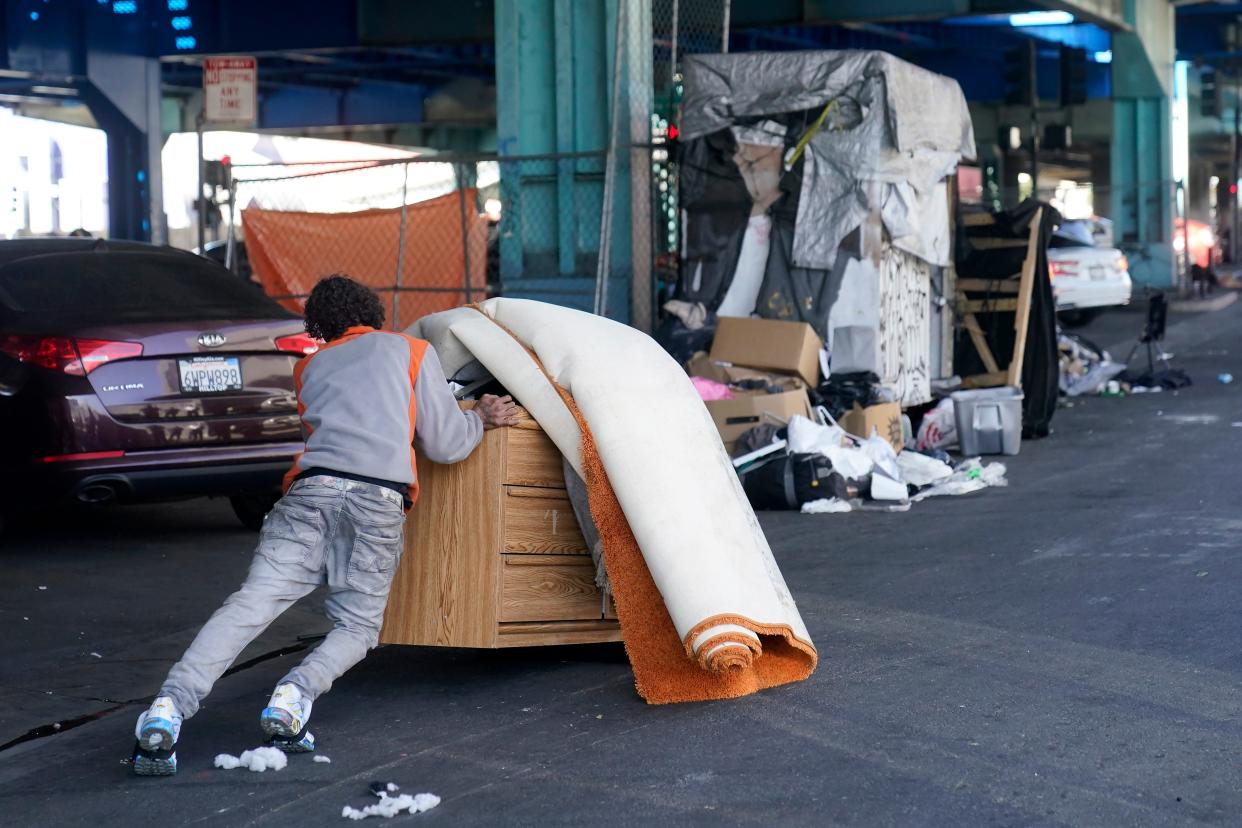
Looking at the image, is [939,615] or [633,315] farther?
[633,315]

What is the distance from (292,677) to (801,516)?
17.4 ft

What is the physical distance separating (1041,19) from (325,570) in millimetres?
30626

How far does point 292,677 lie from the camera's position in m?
5.11

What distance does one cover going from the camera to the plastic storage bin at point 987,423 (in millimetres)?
12234

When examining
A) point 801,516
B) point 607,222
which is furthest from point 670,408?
point 607,222

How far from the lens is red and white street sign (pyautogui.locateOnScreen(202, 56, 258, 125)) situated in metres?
14.9

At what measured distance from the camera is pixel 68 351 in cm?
814

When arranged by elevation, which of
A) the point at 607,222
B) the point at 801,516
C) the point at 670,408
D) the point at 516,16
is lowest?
the point at 801,516

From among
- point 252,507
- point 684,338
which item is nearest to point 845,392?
point 684,338

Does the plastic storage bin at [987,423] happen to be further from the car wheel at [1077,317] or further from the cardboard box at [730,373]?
the car wheel at [1077,317]

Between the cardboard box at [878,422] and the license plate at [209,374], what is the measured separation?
193 inches

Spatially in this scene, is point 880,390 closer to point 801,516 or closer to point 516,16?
point 801,516

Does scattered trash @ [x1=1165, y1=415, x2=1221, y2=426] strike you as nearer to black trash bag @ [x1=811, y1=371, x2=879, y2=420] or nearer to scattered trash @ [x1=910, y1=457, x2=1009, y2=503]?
black trash bag @ [x1=811, y1=371, x2=879, y2=420]

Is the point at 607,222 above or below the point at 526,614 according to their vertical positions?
above
